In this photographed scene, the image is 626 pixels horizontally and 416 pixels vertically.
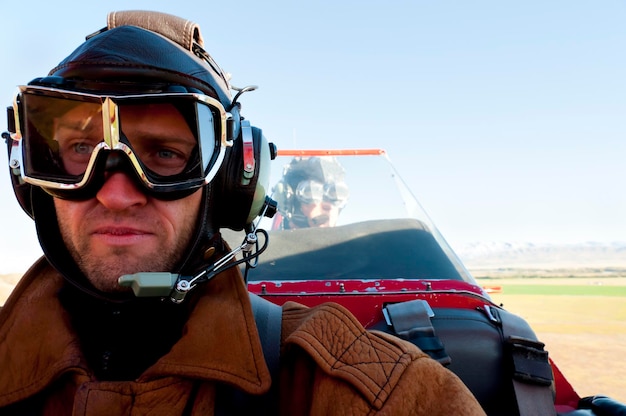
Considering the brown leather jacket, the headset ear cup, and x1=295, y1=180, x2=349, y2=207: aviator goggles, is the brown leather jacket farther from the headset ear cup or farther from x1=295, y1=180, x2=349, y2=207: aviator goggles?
x1=295, y1=180, x2=349, y2=207: aviator goggles

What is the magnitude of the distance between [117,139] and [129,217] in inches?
8.3

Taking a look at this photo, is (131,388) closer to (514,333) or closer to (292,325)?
(292,325)

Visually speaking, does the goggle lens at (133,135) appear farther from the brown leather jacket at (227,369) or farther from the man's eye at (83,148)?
the brown leather jacket at (227,369)

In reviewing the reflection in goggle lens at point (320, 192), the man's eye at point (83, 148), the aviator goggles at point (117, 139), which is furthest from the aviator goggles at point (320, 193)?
the man's eye at point (83, 148)

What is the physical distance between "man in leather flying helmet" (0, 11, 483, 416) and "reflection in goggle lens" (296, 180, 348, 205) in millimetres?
1512

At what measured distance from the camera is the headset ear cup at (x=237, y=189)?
1.51 meters

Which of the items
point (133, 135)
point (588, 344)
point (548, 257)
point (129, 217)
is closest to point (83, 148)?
point (133, 135)

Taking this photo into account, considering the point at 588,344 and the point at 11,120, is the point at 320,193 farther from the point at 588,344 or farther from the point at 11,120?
the point at 588,344

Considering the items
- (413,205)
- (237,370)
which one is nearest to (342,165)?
(413,205)

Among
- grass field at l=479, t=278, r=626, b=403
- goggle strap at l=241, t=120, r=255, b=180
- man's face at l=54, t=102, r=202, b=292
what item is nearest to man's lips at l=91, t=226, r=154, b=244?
man's face at l=54, t=102, r=202, b=292

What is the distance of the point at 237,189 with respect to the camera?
151 cm

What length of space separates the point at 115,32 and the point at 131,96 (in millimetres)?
259

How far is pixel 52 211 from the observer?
154 cm

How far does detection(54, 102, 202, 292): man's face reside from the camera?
4.26ft
